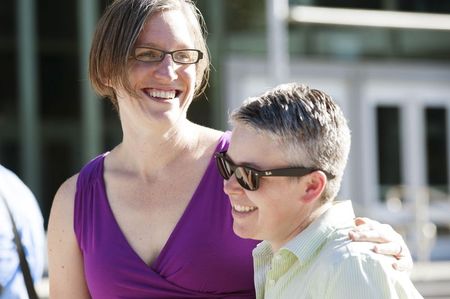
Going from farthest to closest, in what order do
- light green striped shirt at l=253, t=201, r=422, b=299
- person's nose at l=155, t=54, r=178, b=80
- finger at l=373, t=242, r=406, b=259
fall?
1. person's nose at l=155, t=54, r=178, b=80
2. finger at l=373, t=242, r=406, b=259
3. light green striped shirt at l=253, t=201, r=422, b=299

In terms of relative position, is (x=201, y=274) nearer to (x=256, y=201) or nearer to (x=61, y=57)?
(x=256, y=201)

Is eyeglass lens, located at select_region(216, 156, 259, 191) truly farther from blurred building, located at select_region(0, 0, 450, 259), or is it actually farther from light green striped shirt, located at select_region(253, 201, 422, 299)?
blurred building, located at select_region(0, 0, 450, 259)

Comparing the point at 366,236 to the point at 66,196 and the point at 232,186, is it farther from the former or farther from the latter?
the point at 66,196

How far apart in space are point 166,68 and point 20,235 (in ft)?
2.31

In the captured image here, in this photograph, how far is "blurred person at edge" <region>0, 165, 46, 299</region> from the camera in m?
2.41

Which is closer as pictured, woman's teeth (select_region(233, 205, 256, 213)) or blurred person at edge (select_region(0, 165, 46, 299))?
woman's teeth (select_region(233, 205, 256, 213))

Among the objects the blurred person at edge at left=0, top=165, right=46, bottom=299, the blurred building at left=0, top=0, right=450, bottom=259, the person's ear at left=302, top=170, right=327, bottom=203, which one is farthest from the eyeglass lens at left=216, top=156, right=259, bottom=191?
the blurred building at left=0, top=0, right=450, bottom=259

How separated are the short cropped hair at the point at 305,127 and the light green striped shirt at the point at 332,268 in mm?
79

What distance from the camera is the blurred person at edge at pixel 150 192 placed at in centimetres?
220

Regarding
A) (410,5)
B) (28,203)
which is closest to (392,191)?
(410,5)

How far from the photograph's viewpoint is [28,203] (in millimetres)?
2605

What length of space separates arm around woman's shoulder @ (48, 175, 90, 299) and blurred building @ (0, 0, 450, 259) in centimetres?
628

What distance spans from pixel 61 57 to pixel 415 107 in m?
5.43

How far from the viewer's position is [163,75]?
7.18 feet
